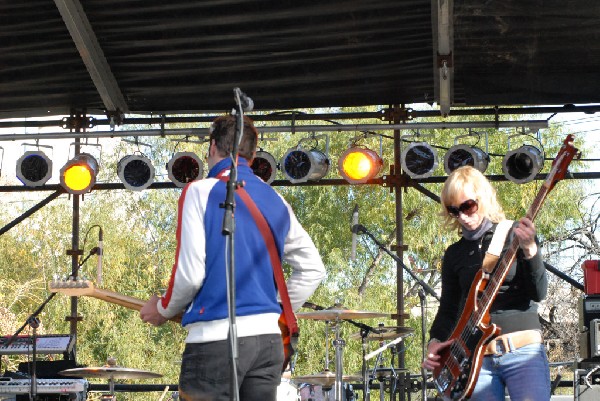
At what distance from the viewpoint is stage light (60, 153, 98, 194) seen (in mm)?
9883

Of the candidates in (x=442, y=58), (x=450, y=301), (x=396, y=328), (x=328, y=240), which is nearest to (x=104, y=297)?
(x=450, y=301)

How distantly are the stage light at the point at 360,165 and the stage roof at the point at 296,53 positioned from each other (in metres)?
0.54

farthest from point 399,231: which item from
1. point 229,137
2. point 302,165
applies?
point 229,137

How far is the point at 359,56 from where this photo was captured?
9.40 m

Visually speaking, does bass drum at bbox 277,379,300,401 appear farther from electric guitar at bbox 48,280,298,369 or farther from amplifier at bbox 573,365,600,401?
electric guitar at bbox 48,280,298,369

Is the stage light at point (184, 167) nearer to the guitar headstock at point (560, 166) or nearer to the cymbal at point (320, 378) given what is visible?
the cymbal at point (320, 378)

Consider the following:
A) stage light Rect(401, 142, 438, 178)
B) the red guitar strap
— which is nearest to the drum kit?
stage light Rect(401, 142, 438, 178)

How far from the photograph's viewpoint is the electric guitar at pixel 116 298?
14.2 ft

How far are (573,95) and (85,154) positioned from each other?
4.64 metres

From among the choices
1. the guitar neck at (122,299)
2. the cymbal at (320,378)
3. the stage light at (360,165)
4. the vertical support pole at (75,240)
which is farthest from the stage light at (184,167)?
the guitar neck at (122,299)

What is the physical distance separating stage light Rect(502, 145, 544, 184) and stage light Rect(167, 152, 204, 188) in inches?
115

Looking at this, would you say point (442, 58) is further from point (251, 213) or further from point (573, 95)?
point (251, 213)

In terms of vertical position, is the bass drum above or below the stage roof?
below

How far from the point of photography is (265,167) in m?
9.87
